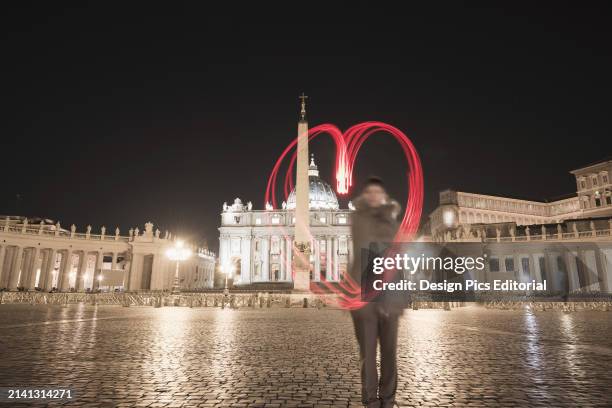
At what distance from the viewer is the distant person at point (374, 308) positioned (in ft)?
14.8

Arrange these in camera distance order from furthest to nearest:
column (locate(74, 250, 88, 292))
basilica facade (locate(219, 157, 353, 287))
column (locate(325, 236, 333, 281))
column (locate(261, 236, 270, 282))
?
column (locate(261, 236, 270, 282)), basilica facade (locate(219, 157, 353, 287)), column (locate(325, 236, 333, 281)), column (locate(74, 250, 88, 292))

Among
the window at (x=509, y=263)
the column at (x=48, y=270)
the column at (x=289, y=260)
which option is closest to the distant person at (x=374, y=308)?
the window at (x=509, y=263)

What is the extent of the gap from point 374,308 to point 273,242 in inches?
4084

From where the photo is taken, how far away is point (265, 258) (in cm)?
10600

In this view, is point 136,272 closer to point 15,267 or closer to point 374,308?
point 15,267

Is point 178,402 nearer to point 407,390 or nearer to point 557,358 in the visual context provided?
point 407,390

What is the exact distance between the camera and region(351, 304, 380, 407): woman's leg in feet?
14.7

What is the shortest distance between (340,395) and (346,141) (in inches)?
871

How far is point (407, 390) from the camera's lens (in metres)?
5.67

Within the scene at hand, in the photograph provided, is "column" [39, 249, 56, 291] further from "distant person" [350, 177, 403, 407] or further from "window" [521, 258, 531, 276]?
"window" [521, 258, 531, 276]

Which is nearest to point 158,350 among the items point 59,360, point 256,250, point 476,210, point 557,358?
point 59,360

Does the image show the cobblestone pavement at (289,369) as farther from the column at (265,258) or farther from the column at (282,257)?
the column at (265,258)

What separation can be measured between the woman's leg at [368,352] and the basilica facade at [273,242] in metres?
96.8

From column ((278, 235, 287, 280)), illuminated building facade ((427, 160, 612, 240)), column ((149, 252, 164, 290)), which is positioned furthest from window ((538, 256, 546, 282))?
column ((278, 235, 287, 280))
